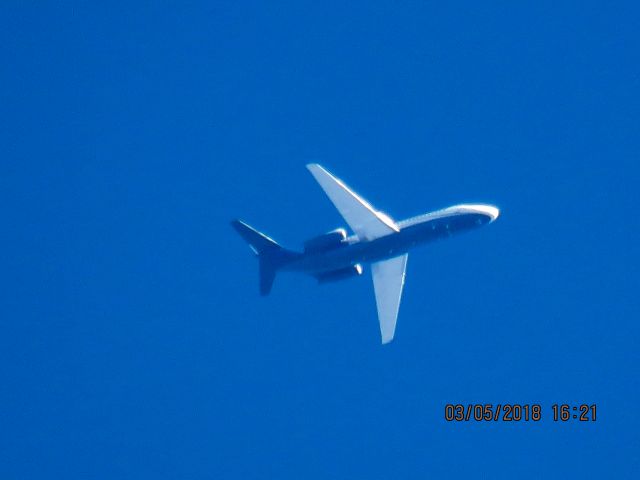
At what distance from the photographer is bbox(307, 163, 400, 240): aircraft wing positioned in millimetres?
28359

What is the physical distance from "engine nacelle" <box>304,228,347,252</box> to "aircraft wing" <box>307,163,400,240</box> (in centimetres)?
112

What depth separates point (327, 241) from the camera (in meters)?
30.0

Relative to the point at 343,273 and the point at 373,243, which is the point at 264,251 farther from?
the point at 373,243

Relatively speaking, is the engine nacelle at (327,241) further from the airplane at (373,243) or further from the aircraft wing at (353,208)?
the aircraft wing at (353,208)

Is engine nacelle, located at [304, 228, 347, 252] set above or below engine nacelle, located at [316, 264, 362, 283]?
above

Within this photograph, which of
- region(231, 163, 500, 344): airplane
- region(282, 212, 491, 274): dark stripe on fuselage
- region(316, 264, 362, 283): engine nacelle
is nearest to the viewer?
region(231, 163, 500, 344): airplane

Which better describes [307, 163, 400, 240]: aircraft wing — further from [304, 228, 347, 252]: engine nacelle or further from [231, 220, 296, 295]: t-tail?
[231, 220, 296, 295]: t-tail

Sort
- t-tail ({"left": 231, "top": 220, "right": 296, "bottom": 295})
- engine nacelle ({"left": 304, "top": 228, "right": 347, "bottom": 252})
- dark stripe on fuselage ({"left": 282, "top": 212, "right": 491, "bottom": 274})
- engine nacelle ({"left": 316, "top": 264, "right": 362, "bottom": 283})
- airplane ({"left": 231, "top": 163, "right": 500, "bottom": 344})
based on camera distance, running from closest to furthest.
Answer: airplane ({"left": 231, "top": 163, "right": 500, "bottom": 344}) < dark stripe on fuselage ({"left": 282, "top": 212, "right": 491, "bottom": 274}) < engine nacelle ({"left": 304, "top": 228, "right": 347, "bottom": 252}) < engine nacelle ({"left": 316, "top": 264, "right": 362, "bottom": 283}) < t-tail ({"left": 231, "top": 220, "right": 296, "bottom": 295})

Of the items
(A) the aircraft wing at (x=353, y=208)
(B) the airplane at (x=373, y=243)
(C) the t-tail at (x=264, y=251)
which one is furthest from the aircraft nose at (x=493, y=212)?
(C) the t-tail at (x=264, y=251)

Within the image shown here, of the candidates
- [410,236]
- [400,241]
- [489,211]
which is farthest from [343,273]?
[489,211]

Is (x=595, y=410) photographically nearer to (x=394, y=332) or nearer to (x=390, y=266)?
(x=394, y=332)

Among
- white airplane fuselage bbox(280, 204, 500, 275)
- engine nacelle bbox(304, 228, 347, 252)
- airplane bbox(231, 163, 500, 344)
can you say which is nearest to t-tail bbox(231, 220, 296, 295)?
airplane bbox(231, 163, 500, 344)

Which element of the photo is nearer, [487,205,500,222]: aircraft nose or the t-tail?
[487,205,500,222]: aircraft nose

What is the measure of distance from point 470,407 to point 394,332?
283 inches
